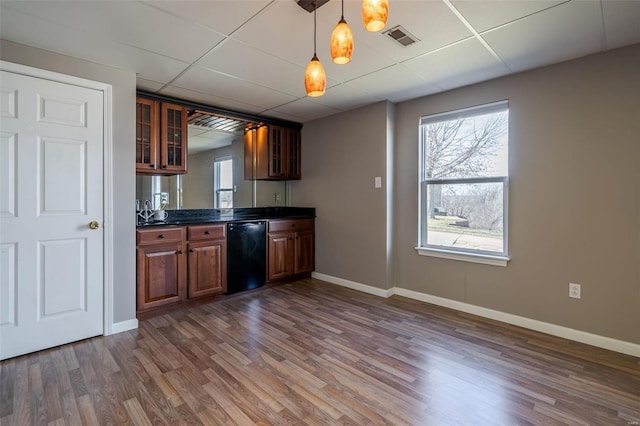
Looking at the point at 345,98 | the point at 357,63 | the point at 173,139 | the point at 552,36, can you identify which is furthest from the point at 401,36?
the point at 173,139

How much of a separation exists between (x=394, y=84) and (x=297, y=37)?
1.30m

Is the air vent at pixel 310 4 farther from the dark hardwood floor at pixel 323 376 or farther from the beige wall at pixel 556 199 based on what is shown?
the dark hardwood floor at pixel 323 376

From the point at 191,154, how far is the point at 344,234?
2200 millimetres

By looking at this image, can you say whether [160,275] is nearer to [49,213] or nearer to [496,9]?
[49,213]

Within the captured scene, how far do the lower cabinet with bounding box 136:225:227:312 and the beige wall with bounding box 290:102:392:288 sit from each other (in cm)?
148

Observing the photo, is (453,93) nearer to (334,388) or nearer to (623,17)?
(623,17)

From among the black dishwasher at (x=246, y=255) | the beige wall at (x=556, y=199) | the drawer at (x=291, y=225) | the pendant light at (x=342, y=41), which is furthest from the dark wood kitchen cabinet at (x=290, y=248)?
the pendant light at (x=342, y=41)

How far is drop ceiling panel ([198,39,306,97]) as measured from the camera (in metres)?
2.44

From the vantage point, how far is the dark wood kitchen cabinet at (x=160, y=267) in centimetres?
297

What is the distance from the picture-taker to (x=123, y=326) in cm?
278

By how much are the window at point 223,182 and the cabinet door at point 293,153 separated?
2.77ft

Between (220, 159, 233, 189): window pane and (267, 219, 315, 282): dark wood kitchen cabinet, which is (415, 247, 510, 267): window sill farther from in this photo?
(220, 159, 233, 189): window pane

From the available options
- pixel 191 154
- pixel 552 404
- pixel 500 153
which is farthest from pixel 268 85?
pixel 552 404

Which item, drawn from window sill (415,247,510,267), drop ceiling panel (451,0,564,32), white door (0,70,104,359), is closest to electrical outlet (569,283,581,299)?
window sill (415,247,510,267)
